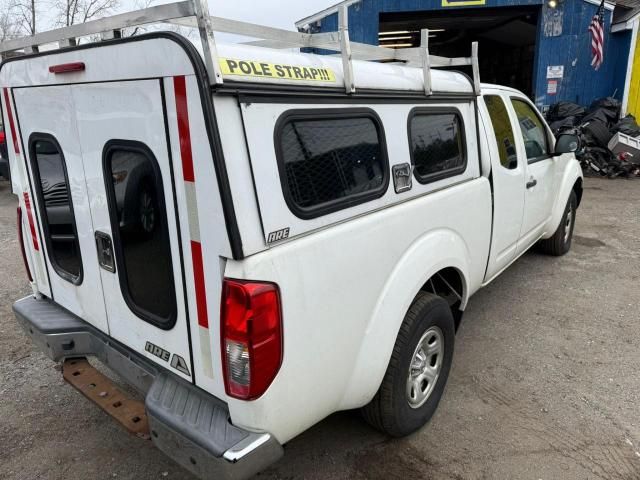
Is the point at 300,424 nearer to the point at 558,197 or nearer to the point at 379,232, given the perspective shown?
the point at 379,232

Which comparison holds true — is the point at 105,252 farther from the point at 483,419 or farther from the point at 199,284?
the point at 483,419

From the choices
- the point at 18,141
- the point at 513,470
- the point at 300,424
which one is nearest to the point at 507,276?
the point at 513,470

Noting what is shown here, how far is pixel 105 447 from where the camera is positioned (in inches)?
111

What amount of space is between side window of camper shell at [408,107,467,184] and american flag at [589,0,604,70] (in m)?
12.0

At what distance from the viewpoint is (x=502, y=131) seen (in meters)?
3.76

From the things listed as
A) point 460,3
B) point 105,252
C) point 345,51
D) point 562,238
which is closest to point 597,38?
point 460,3

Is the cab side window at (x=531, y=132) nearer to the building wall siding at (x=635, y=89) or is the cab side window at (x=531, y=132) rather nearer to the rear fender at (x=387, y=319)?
the rear fender at (x=387, y=319)

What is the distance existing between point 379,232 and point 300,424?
0.90 m

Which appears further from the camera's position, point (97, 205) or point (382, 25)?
point (382, 25)

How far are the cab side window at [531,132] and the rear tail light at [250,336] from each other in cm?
315

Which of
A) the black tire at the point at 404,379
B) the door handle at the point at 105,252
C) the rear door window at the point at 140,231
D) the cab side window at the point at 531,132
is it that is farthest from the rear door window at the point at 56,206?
the cab side window at the point at 531,132

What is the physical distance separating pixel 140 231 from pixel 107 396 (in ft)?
2.83

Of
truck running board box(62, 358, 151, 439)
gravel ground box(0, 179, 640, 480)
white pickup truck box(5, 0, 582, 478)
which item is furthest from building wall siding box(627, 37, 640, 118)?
truck running board box(62, 358, 151, 439)

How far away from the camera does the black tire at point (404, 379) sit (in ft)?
8.26
